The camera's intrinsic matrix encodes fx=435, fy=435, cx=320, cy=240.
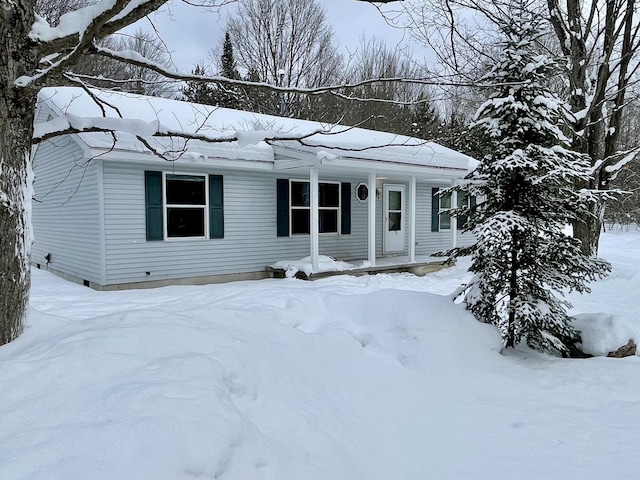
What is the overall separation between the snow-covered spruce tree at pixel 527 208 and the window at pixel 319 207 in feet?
18.9

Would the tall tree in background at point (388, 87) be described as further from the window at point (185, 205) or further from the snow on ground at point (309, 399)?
the snow on ground at point (309, 399)

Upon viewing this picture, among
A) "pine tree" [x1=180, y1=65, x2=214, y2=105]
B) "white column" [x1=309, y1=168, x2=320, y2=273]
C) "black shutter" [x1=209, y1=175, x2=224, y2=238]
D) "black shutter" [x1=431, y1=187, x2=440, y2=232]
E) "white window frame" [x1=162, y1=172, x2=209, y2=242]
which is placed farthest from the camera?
"pine tree" [x1=180, y1=65, x2=214, y2=105]

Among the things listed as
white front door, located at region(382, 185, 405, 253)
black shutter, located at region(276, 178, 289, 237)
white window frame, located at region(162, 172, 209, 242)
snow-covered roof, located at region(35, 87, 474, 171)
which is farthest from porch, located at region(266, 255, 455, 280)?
snow-covered roof, located at region(35, 87, 474, 171)

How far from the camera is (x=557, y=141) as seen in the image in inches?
185

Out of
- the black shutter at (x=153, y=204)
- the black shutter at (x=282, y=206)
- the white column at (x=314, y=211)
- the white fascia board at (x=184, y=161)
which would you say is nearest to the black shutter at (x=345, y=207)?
the black shutter at (x=282, y=206)

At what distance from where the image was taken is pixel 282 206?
32.2 ft

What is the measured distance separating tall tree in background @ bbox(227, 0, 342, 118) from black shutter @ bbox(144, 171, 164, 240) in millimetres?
14915

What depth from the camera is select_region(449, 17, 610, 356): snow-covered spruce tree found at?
4.43 meters

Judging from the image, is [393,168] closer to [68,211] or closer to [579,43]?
[579,43]

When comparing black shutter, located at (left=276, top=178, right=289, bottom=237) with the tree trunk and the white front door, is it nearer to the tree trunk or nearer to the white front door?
the white front door

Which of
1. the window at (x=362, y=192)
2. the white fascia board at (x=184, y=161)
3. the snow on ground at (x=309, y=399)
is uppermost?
the white fascia board at (x=184, y=161)

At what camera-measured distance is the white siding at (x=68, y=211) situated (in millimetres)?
7941

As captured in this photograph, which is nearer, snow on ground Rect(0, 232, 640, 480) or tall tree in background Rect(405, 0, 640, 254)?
snow on ground Rect(0, 232, 640, 480)

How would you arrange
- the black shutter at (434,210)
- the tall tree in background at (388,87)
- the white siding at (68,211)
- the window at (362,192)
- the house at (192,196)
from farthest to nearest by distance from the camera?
the tall tree in background at (388,87) < the black shutter at (434,210) < the window at (362,192) < the white siding at (68,211) < the house at (192,196)
